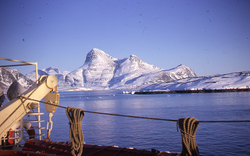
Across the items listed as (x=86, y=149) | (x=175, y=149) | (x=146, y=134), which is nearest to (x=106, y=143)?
(x=146, y=134)

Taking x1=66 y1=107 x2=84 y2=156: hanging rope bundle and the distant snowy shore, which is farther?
the distant snowy shore

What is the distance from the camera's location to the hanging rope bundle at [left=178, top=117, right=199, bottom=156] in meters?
4.43

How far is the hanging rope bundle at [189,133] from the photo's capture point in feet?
14.5

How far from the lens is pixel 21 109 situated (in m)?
7.64

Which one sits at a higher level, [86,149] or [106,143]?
[86,149]

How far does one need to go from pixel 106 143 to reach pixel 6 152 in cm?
1432

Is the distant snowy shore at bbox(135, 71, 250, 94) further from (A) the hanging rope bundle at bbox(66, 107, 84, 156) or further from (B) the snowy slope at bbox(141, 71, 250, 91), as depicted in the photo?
(A) the hanging rope bundle at bbox(66, 107, 84, 156)

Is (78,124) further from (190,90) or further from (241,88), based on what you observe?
(190,90)

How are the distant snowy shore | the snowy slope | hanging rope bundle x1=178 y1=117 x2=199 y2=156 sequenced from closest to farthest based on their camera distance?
hanging rope bundle x1=178 y1=117 x2=199 y2=156 → the distant snowy shore → the snowy slope

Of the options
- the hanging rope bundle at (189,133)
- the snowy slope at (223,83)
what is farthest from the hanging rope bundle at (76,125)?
the snowy slope at (223,83)

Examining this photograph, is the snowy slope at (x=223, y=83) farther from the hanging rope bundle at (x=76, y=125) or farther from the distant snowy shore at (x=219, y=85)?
the hanging rope bundle at (x=76, y=125)

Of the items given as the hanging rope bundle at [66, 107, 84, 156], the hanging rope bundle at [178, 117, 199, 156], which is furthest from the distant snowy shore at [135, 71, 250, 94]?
the hanging rope bundle at [66, 107, 84, 156]

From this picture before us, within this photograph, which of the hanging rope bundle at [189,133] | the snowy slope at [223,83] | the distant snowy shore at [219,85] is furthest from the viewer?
the snowy slope at [223,83]

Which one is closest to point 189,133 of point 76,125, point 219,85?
point 76,125
